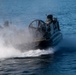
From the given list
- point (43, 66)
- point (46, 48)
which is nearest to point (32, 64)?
point (43, 66)

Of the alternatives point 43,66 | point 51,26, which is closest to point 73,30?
point 51,26

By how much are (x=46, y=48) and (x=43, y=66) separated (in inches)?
223

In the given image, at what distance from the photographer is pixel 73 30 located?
7494 cm

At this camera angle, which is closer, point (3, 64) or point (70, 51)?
point (3, 64)

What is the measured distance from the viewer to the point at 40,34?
165 feet

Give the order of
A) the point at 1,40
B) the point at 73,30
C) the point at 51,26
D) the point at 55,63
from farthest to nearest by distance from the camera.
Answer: the point at 73,30 < the point at 51,26 < the point at 1,40 < the point at 55,63

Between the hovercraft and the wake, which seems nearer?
the wake

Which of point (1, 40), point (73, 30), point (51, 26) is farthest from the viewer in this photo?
point (73, 30)

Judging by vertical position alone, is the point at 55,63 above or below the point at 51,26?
below

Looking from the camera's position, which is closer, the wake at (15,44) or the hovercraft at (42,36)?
the wake at (15,44)

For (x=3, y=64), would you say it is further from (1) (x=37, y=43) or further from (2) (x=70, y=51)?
(2) (x=70, y=51)

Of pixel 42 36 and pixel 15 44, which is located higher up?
pixel 42 36

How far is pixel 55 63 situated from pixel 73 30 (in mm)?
29399

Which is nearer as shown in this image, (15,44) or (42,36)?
(15,44)
